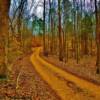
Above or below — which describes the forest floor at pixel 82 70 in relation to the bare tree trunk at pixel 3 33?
below

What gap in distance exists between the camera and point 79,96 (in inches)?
450

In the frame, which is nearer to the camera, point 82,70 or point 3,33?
point 3,33

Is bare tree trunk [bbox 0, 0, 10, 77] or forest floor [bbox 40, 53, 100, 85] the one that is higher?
bare tree trunk [bbox 0, 0, 10, 77]

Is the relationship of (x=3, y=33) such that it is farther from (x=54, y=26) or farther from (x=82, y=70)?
(x=54, y=26)

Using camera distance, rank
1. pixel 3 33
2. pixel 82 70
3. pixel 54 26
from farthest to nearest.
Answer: pixel 54 26 < pixel 82 70 < pixel 3 33

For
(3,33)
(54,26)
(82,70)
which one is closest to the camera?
(3,33)

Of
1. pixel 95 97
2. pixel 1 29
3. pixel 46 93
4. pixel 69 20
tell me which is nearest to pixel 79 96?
pixel 95 97

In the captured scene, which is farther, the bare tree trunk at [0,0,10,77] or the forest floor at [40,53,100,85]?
the forest floor at [40,53,100,85]

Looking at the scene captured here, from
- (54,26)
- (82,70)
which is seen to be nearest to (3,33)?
(82,70)

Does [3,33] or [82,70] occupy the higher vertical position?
[3,33]

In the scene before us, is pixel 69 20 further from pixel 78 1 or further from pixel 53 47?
pixel 78 1

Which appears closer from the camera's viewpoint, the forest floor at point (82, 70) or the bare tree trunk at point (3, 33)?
the bare tree trunk at point (3, 33)

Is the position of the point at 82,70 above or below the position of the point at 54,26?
below

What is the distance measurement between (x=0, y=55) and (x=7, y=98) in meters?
5.01
